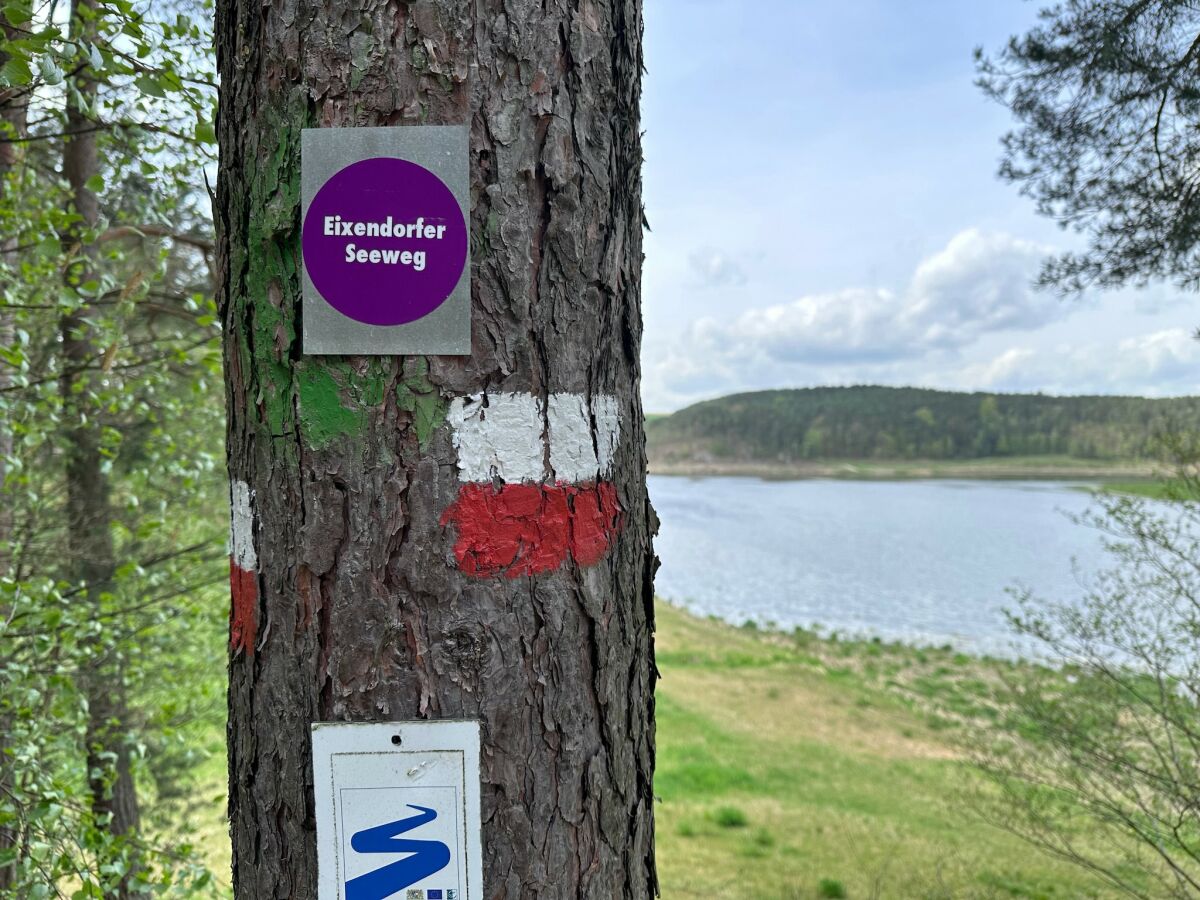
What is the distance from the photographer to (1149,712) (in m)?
4.90

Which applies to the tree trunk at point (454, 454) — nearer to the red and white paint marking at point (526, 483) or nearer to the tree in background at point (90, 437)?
the red and white paint marking at point (526, 483)

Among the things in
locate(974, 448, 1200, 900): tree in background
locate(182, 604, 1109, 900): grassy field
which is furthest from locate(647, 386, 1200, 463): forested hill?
locate(974, 448, 1200, 900): tree in background

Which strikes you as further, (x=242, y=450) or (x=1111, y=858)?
(x=1111, y=858)

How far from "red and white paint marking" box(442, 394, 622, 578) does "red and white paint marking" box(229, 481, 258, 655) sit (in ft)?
0.75

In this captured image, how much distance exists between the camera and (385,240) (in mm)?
843

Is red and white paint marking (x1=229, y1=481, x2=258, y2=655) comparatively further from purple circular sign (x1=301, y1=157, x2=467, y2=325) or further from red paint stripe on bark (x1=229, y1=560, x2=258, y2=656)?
purple circular sign (x1=301, y1=157, x2=467, y2=325)

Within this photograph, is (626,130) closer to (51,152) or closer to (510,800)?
(510,800)

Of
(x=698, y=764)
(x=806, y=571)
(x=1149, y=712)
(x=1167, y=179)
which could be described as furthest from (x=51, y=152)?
(x=806, y=571)

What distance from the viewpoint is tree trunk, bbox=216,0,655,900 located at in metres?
0.83

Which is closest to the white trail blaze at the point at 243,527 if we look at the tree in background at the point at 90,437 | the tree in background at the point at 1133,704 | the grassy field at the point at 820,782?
the tree in background at the point at 90,437

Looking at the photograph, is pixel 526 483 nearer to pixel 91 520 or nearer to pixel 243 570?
pixel 243 570

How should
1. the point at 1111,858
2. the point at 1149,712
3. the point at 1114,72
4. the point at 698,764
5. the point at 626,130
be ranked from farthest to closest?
1. the point at 698,764
2. the point at 1111,858
3. the point at 1149,712
4. the point at 1114,72
5. the point at 626,130

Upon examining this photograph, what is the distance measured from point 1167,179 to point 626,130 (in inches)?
170

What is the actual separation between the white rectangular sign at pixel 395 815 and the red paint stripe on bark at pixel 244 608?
0.43ft
